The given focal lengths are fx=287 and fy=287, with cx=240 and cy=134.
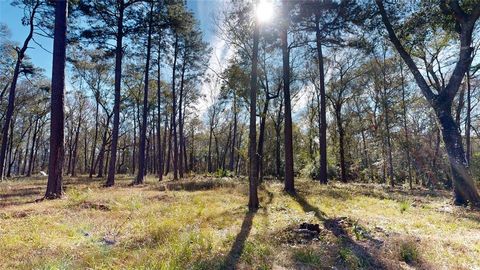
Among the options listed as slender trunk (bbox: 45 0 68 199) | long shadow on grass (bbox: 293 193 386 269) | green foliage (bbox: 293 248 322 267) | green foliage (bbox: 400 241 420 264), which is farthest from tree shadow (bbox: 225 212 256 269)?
slender trunk (bbox: 45 0 68 199)

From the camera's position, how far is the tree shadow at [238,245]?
159 inches

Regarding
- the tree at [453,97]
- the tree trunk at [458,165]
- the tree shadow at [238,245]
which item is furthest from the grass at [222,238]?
the tree at [453,97]

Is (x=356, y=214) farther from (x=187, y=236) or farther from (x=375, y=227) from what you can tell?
(x=187, y=236)

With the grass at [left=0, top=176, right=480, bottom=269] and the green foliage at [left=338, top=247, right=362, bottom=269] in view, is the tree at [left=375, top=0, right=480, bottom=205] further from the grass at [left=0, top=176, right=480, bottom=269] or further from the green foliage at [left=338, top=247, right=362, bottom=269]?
the green foliage at [left=338, top=247, right=362, bottom=269]

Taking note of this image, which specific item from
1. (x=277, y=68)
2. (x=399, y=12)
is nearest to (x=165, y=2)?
(x=277, y=68)

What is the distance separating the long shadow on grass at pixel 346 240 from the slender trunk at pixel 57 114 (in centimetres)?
734

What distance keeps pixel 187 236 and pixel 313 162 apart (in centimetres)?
2279

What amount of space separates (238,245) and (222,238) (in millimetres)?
422

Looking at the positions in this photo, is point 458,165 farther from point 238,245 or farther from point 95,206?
point 95,206

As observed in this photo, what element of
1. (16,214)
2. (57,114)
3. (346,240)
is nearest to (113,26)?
(57,114)

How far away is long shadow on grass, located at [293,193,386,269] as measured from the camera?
421cm

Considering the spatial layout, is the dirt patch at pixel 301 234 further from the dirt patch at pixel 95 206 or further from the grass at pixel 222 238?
the dirt patch at pixel 95 206

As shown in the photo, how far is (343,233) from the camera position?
5535 mm

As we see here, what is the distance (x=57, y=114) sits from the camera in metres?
8.54
